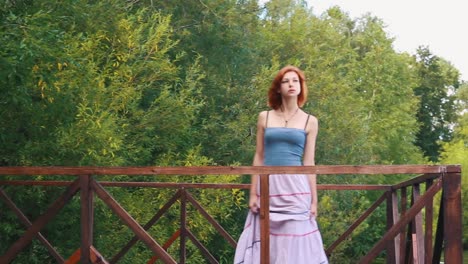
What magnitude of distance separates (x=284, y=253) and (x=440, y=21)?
52.7 meters

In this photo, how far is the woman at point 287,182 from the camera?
18.5 feet

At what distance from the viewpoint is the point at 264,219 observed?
5641mm

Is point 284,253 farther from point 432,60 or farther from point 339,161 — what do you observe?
point 432,60

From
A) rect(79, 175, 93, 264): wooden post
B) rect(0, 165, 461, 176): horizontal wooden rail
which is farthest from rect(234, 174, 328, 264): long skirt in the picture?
rect(79, 175, 93, 264): wooden post

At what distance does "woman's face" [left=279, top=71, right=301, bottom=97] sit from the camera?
18.5ft

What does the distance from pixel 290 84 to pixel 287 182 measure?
59 cm

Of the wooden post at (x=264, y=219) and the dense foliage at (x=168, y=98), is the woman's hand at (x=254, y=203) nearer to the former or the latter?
the wooden post at (x=264, y=219)

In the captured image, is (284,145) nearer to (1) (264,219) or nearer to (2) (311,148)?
(2) (311,148)

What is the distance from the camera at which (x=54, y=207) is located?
20.3ft

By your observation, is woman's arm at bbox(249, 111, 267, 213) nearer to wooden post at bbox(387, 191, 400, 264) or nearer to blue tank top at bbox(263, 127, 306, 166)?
blue tank top at bbox(263, 127, 306, 166)

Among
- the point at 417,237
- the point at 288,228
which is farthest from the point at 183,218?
the point at 288,228

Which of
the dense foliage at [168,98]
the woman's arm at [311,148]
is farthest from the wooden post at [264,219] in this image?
the dense foliage at [168,98]

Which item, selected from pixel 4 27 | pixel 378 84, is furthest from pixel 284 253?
pixel 378 84

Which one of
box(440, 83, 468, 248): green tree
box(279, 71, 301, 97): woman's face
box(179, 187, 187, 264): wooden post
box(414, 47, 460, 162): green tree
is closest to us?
box(279, 71, 301, 97): woman's face
